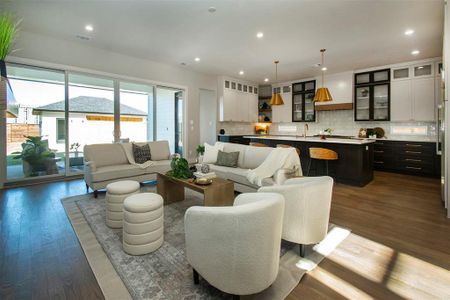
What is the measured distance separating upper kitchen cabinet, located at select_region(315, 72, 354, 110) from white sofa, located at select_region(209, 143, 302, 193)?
4.39m

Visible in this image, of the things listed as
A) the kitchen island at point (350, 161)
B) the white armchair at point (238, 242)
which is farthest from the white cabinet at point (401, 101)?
the white armchair at point (238, 242)

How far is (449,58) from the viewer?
2.89 meters

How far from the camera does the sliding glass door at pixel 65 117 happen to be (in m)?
4.52

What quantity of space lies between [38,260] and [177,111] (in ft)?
18.7

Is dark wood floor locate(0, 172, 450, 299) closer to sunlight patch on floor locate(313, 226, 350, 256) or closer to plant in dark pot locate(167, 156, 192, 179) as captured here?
sunlight patch on floor locate(313, 226, 350, 256)

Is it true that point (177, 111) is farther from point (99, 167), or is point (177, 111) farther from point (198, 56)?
point (99, 167)

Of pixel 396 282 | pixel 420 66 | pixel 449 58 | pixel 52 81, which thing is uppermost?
pixel 420 66

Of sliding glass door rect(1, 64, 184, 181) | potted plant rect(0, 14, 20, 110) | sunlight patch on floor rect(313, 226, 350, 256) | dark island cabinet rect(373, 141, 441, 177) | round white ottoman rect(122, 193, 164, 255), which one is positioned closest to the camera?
potted plant rect(0, 14, 20, 110)

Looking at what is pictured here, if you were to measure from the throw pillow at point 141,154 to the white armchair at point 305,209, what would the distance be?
3.32 m

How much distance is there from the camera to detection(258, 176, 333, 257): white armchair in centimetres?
192

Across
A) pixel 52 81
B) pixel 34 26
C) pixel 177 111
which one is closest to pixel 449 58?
pixel 177 111

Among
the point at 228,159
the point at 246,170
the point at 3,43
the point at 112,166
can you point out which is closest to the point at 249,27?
the point at 228,159

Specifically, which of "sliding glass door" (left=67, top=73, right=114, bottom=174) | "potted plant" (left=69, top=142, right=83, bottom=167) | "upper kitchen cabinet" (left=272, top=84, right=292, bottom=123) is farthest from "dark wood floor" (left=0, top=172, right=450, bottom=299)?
"upper kitchen cabinet" (left=272, top=84, right=292, bottom=123)

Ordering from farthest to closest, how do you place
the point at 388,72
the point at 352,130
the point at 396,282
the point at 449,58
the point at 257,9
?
the point at 352,130
the point at 388,72
the point at 257,9
the point at 449,58
the point at 396,282
